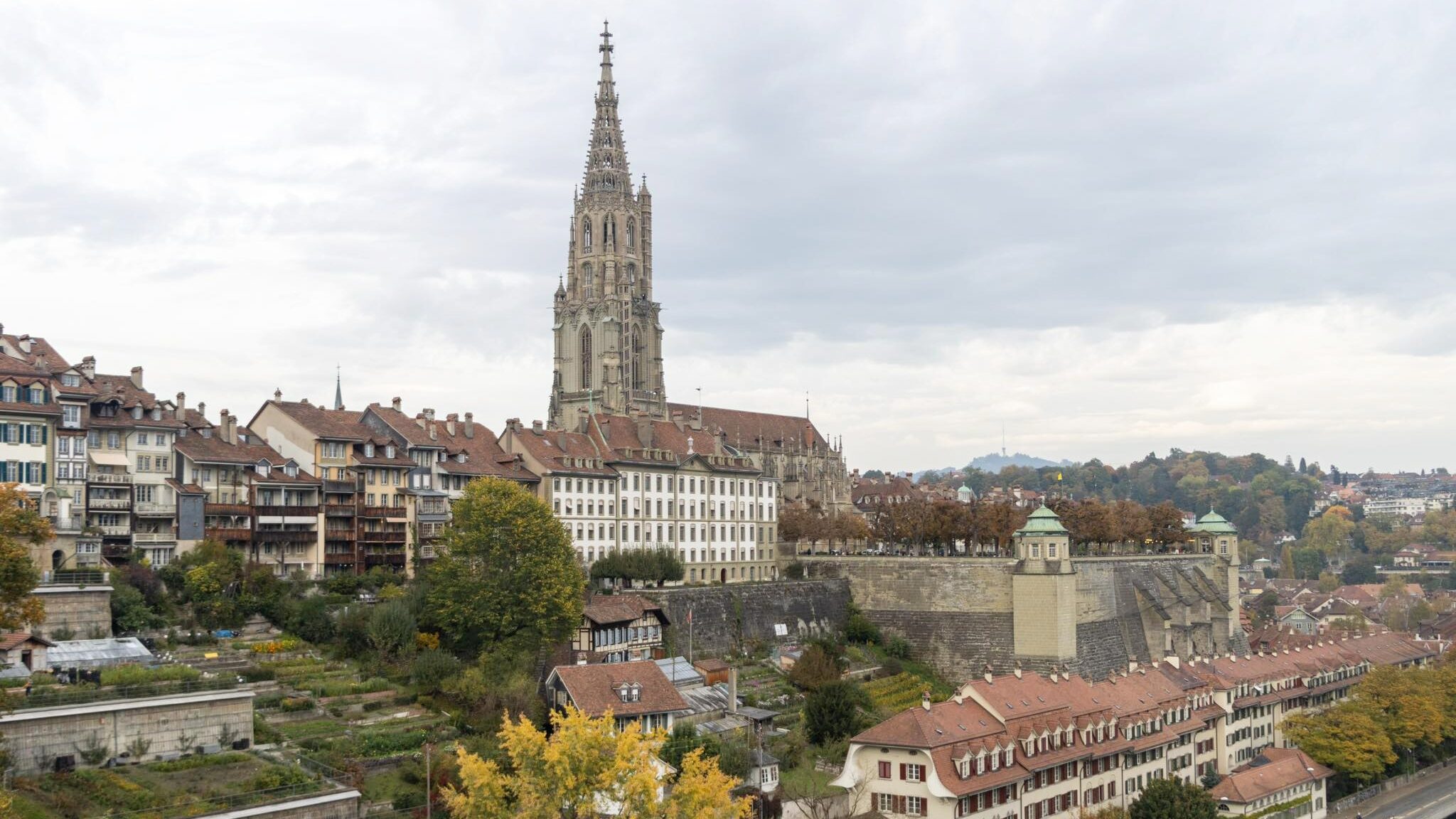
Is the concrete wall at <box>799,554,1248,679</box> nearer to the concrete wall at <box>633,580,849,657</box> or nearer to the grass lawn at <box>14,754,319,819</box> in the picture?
the concrete wall at <box>633,580,849,657</box>

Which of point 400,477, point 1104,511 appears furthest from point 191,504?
point 1104,511

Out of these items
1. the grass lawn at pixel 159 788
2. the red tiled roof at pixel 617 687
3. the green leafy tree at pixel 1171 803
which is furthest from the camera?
the red tiled roof at pixel 617 687

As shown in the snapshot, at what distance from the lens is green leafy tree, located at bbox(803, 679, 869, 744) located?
71938mm

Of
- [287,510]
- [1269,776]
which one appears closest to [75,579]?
[287,510]

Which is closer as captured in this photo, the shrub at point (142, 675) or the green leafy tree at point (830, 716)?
the shrub at point (142, 675)

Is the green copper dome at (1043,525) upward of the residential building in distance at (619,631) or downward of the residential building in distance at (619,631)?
upward

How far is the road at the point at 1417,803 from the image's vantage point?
250 feet

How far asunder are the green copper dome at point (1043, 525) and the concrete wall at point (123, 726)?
2301 inches

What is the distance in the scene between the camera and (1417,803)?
7962 cm

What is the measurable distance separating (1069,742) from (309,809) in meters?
35.8

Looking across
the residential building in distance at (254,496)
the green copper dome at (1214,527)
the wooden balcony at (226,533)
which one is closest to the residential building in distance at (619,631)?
the residential building in distance at (254,496)

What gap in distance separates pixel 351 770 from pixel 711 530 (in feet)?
173

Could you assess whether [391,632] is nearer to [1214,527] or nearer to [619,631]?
[619,631]

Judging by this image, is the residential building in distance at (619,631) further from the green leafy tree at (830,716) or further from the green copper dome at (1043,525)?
the green copper dome at (1043,525)
